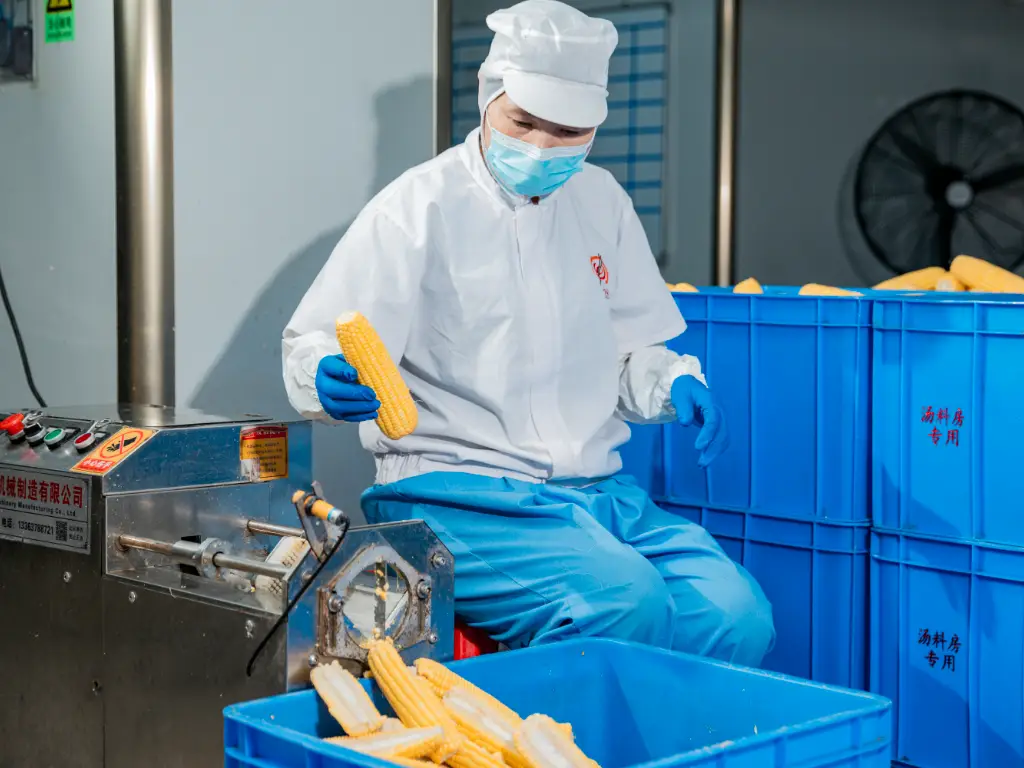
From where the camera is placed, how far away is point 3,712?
6.63 feet

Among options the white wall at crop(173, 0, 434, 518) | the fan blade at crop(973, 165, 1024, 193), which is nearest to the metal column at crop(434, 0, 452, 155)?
the white wall at crop(173, 0, 434, 518)

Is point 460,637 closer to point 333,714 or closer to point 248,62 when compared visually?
point 333,714

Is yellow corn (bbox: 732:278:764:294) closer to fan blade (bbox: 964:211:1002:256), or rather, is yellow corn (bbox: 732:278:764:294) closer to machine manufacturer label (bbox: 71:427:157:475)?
machine manufacturer label (bbox: 71:427:157:475)

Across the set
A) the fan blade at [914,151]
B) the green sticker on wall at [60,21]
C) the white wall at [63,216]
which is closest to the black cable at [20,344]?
the white wall at [63,216]

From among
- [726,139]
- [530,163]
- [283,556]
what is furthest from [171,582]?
[726,139]

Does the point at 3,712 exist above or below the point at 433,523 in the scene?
below

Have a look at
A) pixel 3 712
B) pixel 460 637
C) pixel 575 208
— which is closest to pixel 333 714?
pixel 460 637

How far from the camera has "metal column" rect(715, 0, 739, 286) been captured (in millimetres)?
3939

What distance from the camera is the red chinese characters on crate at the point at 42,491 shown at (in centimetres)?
187

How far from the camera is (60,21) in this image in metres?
2.54

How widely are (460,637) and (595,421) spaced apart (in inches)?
17.0

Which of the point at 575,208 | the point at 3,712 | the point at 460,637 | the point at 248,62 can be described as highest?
the point at 248,62

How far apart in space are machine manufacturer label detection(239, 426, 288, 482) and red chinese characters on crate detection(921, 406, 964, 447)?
1.08 m

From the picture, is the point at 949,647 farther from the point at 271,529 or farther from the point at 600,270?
the point at 271,529
